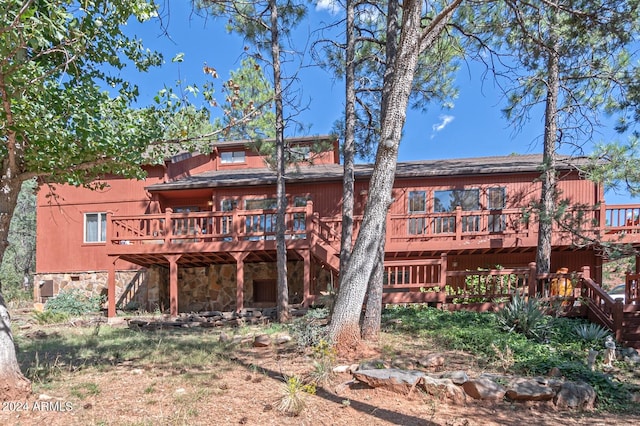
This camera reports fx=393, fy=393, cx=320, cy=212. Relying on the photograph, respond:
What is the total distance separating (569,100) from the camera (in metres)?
10.2

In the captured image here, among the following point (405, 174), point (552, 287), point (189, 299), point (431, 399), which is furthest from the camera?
point (189, 299)

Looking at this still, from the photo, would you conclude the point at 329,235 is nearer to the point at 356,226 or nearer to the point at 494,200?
the point at 356,226

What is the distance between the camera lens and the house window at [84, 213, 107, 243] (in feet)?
49.0

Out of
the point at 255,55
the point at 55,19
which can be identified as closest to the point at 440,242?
the point at 255,55

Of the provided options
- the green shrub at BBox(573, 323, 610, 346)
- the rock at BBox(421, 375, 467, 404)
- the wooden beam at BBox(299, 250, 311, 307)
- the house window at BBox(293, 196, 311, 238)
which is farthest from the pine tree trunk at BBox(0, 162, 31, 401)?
the green shrub at BBox(573, 323, 610, 346)

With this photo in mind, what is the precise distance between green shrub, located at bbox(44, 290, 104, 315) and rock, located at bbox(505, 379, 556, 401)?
13.4m

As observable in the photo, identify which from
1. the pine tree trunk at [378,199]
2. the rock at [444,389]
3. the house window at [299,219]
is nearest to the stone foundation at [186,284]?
the house window at [299,219]

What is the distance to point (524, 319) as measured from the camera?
7.49m

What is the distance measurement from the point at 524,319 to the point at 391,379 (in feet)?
13.8

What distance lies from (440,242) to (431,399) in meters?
7.72

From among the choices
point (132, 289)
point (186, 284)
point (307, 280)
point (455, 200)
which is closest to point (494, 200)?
point (455, 200)

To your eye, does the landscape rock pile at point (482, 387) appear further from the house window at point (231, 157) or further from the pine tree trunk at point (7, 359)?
the house window at point (231, 157)

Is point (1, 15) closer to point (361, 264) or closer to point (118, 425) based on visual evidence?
point (118, 425)

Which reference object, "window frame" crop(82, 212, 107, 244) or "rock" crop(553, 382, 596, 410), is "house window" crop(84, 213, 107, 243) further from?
"rock" crop(553, 382, 596, 410)
